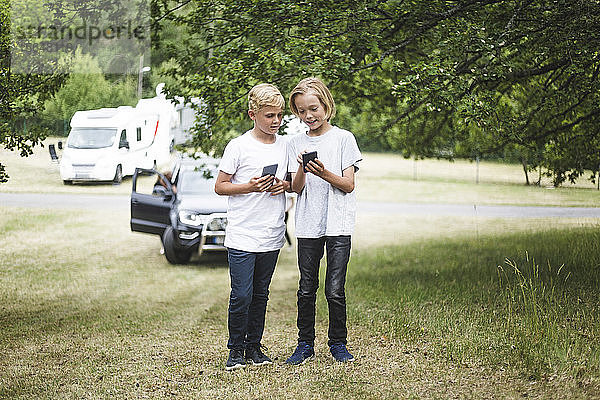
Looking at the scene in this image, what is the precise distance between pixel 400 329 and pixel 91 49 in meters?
5.33

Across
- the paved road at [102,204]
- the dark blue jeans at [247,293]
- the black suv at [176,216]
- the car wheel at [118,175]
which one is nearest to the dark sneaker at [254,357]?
the dark blue jeans at [247,293]

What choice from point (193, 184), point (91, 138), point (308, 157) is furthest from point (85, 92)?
point (308, 157)

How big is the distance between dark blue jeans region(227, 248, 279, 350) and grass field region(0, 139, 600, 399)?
254mm

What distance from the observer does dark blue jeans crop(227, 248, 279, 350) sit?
457 centimetres

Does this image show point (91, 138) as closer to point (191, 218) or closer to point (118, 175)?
point (118, 175)

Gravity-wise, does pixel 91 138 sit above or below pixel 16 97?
below

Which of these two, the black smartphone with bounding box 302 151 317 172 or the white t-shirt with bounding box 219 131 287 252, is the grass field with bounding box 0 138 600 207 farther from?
the black smartphone with bounding box 302 151 317 172

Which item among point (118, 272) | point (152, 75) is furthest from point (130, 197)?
point (152, 75)

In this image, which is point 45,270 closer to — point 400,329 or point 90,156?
point 90,156

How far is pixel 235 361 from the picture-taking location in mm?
4703

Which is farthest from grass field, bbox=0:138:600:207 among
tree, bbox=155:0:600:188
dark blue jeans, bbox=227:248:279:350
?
dark blue jeans, bbox=227:248:279:350

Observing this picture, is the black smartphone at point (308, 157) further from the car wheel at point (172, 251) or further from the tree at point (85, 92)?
the car wheel at point (172, 251)

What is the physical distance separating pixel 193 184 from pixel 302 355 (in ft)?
25.5

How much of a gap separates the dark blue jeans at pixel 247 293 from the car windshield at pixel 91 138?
5.13 meters
